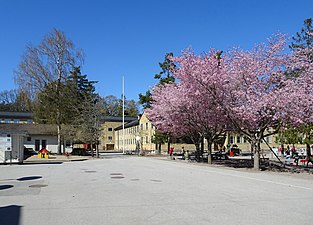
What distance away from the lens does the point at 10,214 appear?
801 centimetres

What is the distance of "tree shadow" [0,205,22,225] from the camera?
7211 millimetres

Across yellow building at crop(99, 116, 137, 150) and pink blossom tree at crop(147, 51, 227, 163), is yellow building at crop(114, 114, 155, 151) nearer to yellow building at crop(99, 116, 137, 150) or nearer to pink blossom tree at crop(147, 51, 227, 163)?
yellow building at crop(99, 116, 137, 150)

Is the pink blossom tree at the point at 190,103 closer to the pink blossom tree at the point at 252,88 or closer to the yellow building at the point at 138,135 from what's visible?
the pink blossom tree at the point at 252,88

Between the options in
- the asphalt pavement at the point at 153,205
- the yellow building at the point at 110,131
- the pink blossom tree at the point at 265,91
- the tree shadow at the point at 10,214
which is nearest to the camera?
the tree shadow at the point at 10,214

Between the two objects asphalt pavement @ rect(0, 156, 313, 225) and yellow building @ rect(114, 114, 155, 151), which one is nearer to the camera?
asphalt pavement @ rect(0, 156, 313, 225)

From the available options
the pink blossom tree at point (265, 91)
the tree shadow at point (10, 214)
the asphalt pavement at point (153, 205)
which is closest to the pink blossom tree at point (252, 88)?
the pink blossom tree at point (265, 91)

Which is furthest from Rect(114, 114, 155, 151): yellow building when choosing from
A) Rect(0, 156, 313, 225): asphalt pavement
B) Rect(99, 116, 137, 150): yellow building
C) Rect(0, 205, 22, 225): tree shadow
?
Rect(0, 205, 22, 225): tree shadow

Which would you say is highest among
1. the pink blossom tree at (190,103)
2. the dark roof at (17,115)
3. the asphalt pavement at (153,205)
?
the dark roof at (17,115)

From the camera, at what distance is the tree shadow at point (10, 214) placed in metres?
7.21

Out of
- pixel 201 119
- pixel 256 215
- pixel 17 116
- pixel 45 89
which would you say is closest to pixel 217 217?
pixel 256 215

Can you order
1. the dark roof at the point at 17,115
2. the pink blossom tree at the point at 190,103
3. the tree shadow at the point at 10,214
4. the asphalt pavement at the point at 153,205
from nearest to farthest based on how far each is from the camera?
the tree shadow at the point at 10,214 → the asphalt pavement at the point at 153,205 → the pink blossom tree at the point at 190,103 → the dark roof at the point at 17,115

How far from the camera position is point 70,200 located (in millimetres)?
9867

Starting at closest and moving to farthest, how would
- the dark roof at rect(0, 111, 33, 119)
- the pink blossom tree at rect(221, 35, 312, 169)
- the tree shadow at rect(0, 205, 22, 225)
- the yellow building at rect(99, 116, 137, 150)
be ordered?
the tree shadow at rect(0, 205, 22, 225)
the pink blossom tree at rect(221, 35, 312, 169)
the dark roof at rect(0, 111, 33, 119)
the yellow building at rect(99, 116, 137, 150)

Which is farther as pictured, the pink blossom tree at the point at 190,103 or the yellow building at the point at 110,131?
the yellow building at the point at 110,131
